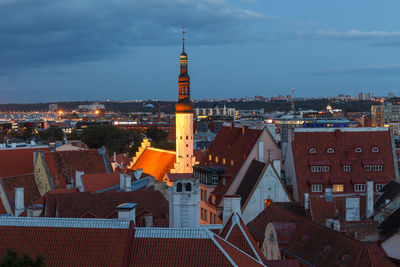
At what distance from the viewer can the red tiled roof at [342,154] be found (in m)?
65.2

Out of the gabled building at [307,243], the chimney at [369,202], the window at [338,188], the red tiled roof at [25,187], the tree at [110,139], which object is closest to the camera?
the gabled building at [307,243]

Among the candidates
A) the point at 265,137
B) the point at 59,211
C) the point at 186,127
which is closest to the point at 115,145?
the point at 186,127

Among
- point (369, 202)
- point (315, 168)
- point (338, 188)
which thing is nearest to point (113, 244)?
point (369, 202)

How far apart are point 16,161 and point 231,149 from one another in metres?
27.8

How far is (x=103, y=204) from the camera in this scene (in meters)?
43.1

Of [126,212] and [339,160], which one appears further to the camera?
[339,160]

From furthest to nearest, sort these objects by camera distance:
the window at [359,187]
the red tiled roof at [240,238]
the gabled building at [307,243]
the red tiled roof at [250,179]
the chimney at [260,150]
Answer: the chimney at [260,150] < the window at [359,187] < the red tiled roof at [250,179] < the gabled building at [307,243] < the red tiled roof at [240,238]

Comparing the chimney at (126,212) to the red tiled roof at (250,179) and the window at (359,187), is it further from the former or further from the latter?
the window at (359,187)

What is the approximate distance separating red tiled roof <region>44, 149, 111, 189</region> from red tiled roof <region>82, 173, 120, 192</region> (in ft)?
28.9

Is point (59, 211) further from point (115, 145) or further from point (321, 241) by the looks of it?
point (115, 145)

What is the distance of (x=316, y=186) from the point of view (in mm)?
64312

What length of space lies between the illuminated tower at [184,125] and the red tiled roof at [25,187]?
3137 centimetres

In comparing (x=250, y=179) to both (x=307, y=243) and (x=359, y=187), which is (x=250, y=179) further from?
(x=307, y=243)

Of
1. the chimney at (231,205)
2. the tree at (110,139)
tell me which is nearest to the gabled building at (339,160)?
the chimney at (231,205)
